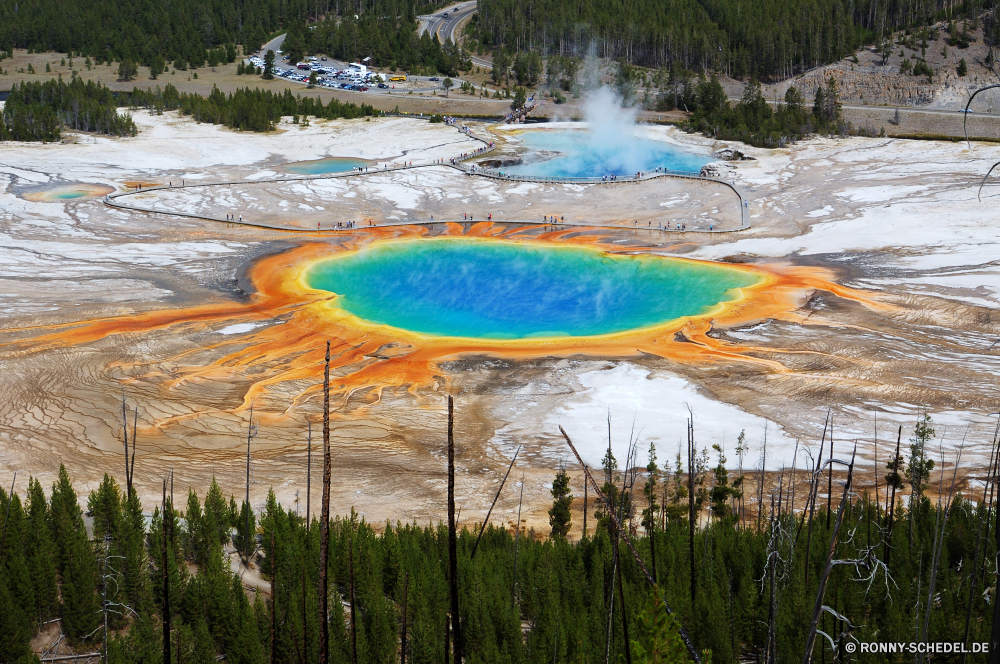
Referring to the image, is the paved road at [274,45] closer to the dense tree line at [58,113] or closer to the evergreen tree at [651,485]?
the dense tree line at [58,113]

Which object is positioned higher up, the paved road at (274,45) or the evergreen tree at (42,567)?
the paved road at (274,45)

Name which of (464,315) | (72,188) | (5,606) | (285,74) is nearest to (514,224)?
(464,315)

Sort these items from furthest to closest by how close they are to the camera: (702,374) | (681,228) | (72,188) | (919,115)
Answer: (919,115) < (72,188) < (681,228) < (702,374)

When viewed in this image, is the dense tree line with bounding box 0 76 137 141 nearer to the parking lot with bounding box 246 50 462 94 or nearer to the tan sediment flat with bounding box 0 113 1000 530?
the tan sediment flat with bounding box 0 113 1000 530

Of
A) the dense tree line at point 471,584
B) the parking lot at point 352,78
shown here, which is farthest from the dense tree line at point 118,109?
the dense tree line at point 471,584

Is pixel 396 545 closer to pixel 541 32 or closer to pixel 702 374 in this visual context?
pixel 702 374

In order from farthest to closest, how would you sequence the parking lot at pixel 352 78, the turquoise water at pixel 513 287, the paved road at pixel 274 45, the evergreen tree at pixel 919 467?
1. the paved road at pixel 274 45
2. the parking lot at pixel 352 78
3. the turquoise water at pixel 513 287
4. the evergreen tree at pixel 919 467
